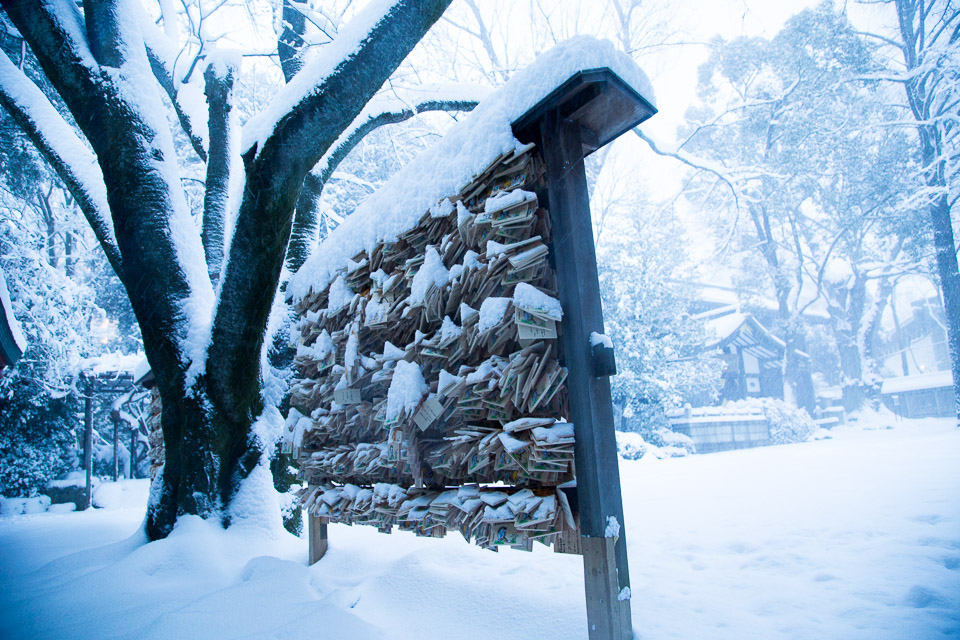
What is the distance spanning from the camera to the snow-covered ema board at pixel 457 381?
5.41 ft

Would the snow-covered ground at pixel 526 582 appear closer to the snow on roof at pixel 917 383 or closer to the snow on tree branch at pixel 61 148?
the snow on tree branch at pixel 61 148

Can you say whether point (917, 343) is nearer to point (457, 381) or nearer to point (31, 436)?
point (457, 381)

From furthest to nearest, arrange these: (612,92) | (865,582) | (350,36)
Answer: (350,36) → (865,582) → (612,92)

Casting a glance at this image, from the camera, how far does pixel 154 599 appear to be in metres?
2.23

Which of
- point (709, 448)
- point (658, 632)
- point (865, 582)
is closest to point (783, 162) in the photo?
point (709, 448)

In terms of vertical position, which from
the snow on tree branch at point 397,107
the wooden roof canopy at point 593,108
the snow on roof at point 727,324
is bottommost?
the wooden roof canopy at point 593,108

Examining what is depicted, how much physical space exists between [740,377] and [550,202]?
1752cm

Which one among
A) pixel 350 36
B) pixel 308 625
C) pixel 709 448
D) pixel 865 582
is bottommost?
pixel 709 448

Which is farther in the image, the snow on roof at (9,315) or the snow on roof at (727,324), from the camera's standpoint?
the snow on roof at (727,324)

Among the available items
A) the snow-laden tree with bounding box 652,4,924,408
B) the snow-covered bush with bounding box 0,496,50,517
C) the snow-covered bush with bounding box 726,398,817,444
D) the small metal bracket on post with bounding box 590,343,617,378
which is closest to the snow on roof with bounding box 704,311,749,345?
the snow-laden tree with bounding box 652,4,924,408

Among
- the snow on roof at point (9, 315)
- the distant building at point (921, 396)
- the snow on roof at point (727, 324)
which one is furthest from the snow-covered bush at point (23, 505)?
the distant building at point (921, 396)

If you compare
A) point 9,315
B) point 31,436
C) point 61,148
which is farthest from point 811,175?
point 31,436

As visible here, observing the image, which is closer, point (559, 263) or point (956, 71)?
point (559, 263)

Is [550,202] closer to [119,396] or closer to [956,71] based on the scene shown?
[956,71]
